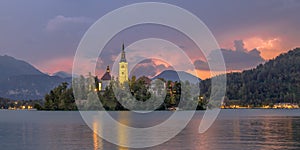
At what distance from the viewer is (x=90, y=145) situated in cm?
3606

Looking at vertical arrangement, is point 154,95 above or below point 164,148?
above

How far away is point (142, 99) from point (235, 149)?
12222cm

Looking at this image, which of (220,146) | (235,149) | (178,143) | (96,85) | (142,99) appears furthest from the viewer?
(96,85)

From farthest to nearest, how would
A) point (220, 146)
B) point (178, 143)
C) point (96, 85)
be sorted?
point (96, 85), point (178, 143), point (220, 146)

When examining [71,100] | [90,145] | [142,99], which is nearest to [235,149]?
[90,145]

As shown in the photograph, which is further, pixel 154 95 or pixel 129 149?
pixel 154 95

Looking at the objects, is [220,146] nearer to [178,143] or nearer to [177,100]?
[178,143]

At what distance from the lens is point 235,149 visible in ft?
108

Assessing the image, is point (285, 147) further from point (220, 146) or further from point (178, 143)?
point (178, 143)

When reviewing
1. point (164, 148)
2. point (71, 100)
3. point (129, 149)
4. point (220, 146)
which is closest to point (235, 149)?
point (220, 146)

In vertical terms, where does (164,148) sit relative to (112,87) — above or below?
below

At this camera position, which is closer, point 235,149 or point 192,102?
point 235,149

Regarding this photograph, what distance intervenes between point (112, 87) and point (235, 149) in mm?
124148

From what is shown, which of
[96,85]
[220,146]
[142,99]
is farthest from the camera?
[96,85]
